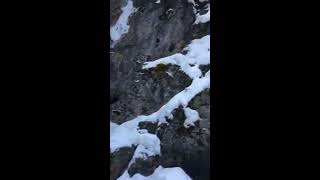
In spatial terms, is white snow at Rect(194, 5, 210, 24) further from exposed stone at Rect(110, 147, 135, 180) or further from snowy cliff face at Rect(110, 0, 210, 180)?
exposed stone at Rect(110, 147, 135, 180)

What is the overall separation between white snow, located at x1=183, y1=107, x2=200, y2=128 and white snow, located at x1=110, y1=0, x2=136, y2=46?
208 cm

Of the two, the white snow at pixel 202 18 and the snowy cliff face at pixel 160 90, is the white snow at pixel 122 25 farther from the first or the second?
the white snow at pixel 202 18

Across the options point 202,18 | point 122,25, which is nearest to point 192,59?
point 202,18

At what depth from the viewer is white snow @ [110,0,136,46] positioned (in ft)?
23.1

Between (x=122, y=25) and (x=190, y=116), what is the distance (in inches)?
91.4

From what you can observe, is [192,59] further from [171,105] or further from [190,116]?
[190,116]
